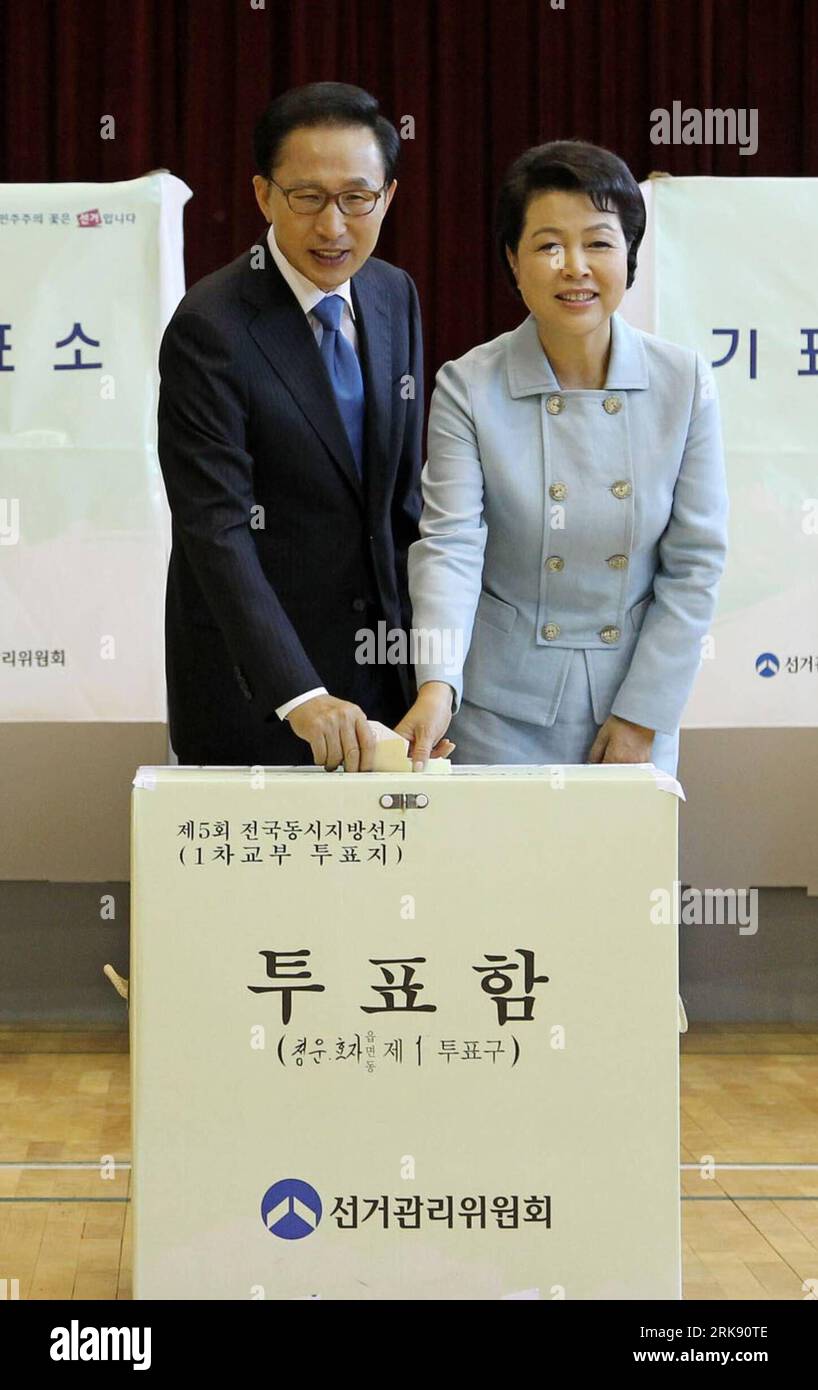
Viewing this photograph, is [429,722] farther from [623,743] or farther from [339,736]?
[623,743]

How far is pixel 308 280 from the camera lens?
1892 millimetres

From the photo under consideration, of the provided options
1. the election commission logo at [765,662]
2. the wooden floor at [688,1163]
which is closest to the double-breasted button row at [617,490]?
the wooden floor at [688,1163]

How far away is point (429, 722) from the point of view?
1675 millimetres

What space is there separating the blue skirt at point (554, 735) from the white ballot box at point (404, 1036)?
0.32 meters

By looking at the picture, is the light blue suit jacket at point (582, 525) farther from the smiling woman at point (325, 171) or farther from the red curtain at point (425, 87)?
the red curtain at point (425, 87)

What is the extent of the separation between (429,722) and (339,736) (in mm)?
127

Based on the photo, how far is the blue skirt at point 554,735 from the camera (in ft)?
5.88

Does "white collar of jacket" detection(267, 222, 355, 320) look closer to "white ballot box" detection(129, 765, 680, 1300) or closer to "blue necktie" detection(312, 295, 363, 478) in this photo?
"blue necktie" detection(312, 295, 363, 478)

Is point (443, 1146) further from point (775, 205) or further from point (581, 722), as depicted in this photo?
point (775, 205)

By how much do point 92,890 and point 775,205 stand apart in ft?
6.01

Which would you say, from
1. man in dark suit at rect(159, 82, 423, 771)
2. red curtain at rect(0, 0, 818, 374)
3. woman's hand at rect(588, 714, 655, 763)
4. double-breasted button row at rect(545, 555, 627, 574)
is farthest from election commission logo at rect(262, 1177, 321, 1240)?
red curtain at rect(0, 0, 818, 374)

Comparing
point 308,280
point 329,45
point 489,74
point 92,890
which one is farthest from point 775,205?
point 92,890

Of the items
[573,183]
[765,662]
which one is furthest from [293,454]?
[765,662]

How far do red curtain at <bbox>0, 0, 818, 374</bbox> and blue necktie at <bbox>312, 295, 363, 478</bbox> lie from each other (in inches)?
57.9
